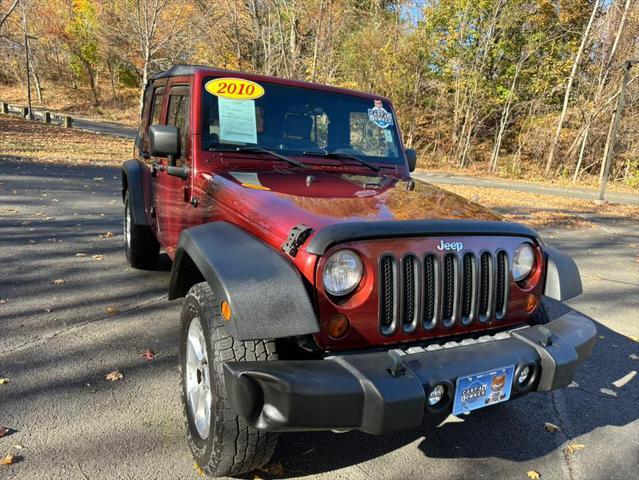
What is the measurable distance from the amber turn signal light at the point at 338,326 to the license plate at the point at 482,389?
0.50 metres

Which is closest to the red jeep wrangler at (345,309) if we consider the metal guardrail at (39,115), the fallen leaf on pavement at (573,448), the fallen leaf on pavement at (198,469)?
the fallen leaf on pavement at (198,469)

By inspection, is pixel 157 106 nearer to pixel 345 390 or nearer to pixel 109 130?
pixel 345 390

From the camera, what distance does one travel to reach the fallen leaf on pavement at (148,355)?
3.46m

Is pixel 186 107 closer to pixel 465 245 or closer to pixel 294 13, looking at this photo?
pixel 465 245

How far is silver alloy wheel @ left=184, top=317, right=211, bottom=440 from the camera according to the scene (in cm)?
235

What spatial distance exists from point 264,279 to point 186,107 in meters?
1.88

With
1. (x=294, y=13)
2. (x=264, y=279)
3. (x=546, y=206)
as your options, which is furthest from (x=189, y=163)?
(x=294, y=13)

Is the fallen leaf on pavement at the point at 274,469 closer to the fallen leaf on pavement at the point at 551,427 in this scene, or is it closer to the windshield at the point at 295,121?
the fallen leaf on pavement at the point at 551,427

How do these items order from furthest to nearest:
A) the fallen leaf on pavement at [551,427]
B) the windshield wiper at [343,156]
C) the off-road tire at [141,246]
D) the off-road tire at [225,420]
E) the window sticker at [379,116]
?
the off-road tire at [141,246]
the window sticker at [379,116]
the windshield wiper at [343,156]
the fallen leaf on pavement at [551,427]
the off-road tire at [225,420]

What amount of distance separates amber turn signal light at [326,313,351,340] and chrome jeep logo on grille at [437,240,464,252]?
0.55 metres

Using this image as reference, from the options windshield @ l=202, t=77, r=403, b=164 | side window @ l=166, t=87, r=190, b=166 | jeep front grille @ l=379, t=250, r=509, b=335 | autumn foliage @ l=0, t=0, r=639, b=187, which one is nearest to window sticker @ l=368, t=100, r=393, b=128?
windshield @ l=202, t=77, r=403, b=164

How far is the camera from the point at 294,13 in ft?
67.2

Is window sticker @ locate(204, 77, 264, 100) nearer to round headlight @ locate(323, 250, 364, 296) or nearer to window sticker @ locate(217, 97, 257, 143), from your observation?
window sticker @ locate(217, 97, 257, 143)

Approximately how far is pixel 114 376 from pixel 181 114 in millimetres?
1811
